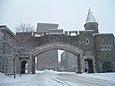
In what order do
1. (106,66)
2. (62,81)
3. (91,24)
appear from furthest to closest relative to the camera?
(91,24), (106,66), (62,81)

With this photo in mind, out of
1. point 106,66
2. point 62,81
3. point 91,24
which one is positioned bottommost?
point 62,81

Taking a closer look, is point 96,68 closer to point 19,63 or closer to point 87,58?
point 87,58

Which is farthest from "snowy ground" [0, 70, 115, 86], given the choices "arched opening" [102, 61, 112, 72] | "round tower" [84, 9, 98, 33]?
"round tower" [84, 9, 98, 33]

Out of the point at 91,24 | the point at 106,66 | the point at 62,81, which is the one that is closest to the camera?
the point at 62,81

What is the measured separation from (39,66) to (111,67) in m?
76.1

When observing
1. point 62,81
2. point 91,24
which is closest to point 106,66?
point 91,24

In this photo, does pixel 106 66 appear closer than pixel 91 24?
Yes

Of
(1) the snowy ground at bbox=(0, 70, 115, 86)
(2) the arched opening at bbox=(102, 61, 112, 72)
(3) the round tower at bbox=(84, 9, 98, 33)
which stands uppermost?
(3) the round tower at bbox=(84, 9, 98, 33)

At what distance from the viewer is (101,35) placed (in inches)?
1554

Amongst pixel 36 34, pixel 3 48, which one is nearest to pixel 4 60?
pixel 3 48

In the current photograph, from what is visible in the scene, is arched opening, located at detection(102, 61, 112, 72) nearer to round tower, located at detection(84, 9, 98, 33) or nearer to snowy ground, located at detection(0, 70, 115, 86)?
round tower, located at detection(84, 9, 98, 33)

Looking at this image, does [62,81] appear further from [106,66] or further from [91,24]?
[91,24]

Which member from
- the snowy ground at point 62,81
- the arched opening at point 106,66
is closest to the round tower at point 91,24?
the arched opening at point 106,66

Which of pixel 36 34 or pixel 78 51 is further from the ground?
pixel 36 34
